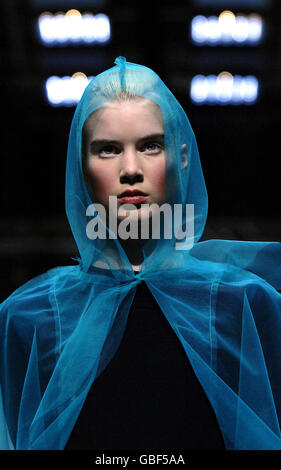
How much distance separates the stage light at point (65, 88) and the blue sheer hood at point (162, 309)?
4.17ft

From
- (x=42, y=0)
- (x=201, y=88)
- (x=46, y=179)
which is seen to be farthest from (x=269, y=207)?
(x=42, y=0)

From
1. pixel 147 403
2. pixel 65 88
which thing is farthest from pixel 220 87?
pixel 147 403

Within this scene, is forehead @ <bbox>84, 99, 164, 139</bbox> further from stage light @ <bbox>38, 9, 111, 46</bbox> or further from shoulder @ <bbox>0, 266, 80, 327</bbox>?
stage light @ <bbox>38, 9, 111, 46</bbox>

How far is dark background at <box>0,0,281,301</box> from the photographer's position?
8.87 feet

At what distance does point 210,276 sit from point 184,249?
0.25 feet

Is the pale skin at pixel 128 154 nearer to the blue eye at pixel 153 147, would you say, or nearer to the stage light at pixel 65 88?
the blue eye at pixel 153 147

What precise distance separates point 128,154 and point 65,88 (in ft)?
4.78

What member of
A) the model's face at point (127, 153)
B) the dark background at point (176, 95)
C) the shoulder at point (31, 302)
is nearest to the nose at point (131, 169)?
the model's face at point (127, 153)

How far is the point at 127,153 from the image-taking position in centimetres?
140

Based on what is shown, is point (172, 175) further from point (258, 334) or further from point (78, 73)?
point (78, 73)

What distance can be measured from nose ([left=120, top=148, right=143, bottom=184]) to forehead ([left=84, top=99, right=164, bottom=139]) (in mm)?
45

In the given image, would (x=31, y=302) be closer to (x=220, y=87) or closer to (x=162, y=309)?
(x=162, y=309)

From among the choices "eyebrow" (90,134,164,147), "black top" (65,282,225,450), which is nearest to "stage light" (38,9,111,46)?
"eyebrow" (90,134,164,147)

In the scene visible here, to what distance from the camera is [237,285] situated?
4.61ft
